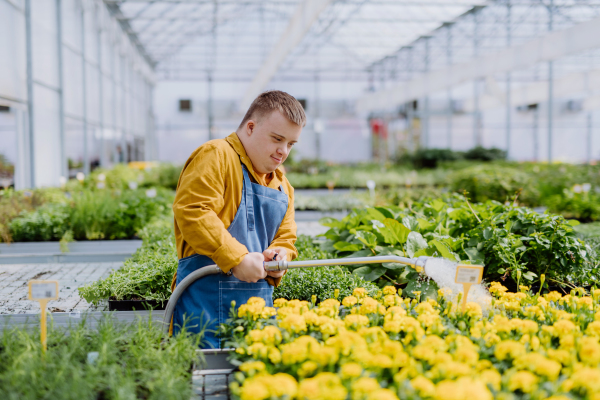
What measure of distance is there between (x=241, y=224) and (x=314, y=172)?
10.9 metres

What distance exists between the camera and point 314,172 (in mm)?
12586

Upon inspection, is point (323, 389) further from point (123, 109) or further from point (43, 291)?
point (123, 109)

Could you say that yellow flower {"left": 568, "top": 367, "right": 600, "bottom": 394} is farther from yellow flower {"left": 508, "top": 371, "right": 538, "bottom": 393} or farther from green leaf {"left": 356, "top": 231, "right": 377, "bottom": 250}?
green leaf {"left": 356, "top": 231, "right": 377, "bottom": 250}

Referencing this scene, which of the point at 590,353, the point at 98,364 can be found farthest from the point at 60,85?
the point at 590,353

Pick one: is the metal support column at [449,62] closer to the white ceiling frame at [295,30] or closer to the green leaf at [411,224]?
the white ceiling frame at [295,30]

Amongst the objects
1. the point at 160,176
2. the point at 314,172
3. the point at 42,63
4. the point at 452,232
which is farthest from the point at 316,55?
the point at 452,232

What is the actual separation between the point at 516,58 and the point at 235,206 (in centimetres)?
960

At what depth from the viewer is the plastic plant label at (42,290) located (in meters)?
1.41

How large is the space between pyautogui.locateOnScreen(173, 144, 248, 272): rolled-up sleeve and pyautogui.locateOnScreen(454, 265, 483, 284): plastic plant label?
0.66 m

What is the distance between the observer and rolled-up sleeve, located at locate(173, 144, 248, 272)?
61.5 inches

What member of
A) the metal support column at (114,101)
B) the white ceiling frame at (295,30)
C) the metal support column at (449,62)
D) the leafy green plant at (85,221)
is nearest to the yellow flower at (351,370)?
the leafy green plant at (85,221)

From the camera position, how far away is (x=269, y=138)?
5.68ft

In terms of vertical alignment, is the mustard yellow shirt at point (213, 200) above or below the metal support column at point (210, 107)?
below

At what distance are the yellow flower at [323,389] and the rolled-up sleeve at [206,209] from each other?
24.1 inches
